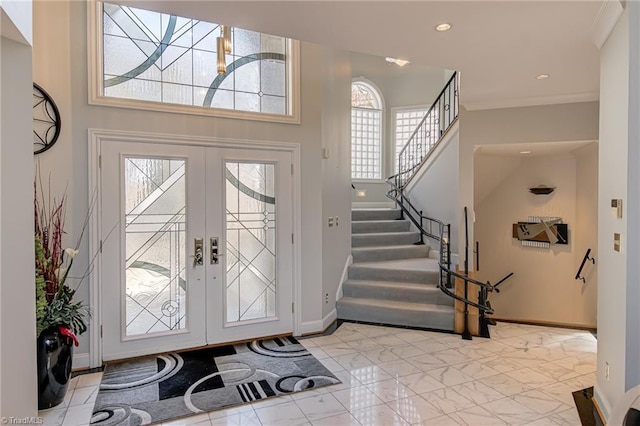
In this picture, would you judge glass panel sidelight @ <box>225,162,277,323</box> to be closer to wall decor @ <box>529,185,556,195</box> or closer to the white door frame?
the white door frame

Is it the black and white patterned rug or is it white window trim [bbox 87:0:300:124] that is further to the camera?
white window trim [bbox 87:0:300:124]

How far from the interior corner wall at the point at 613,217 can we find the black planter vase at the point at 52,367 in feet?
13.0

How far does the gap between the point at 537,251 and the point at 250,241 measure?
4564 mm

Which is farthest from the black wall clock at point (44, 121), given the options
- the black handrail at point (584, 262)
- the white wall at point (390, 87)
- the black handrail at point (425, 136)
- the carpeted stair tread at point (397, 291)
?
the black handrail at point (584, 262)

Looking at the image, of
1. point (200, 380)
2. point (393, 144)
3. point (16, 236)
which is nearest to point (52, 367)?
point (200, 380)

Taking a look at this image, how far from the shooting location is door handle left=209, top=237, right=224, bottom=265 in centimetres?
401

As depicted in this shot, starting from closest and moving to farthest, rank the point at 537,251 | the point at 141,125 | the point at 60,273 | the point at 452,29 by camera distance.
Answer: the point at 452,29 < the point at 60,273 < the point at 141,125 < the point at 537,251

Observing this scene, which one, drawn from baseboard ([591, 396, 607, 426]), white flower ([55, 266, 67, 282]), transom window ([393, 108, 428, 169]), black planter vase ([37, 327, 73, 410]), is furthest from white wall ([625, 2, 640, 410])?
Result: transom window ([393, 108, 428, 169])

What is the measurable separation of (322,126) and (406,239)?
2797 millimetres

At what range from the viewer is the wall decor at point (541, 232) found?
563 centimetres

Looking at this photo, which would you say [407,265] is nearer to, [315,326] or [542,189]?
[315,326]

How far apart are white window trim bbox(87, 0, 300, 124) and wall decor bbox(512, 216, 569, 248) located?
411 cm

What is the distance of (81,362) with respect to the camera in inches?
138

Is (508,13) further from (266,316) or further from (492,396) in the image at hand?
(266,316)
